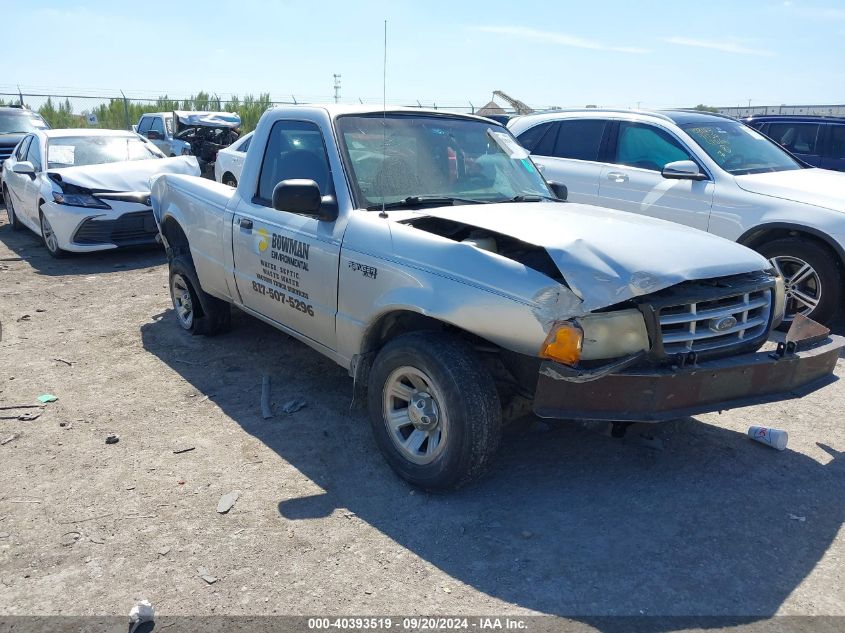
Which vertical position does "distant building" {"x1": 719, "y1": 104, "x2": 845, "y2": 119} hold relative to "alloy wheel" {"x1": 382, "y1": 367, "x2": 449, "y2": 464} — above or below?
above

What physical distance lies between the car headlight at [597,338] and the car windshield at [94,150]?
351 inches

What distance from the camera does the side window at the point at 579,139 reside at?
7.64 metres

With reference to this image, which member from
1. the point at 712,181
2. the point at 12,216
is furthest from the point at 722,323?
the point at 12,216

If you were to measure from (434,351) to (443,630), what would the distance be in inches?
49.5

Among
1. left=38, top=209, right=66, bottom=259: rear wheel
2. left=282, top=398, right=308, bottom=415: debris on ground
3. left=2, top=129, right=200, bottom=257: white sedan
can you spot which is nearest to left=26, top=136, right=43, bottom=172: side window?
left=2, top=129, right=200, bottom=257: white sedan

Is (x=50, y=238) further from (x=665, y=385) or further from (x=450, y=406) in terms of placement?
(x=665, y=385)

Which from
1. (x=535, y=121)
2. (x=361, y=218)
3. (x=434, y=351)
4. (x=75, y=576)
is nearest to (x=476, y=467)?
(x=434, y=351)

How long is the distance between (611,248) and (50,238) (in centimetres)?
862

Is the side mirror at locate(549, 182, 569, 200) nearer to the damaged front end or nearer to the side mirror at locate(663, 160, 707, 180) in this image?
the damaged front end

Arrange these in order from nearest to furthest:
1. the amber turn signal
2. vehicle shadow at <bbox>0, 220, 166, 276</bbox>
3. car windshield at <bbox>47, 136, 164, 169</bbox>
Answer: the amber turn signal
vehicle shadow at <bbox>0, 220, 166, 276</bbox>
car windshield at <bbox>47, 136, 164, 169</bbox>

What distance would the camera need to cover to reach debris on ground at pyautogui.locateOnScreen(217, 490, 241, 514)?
3.48 metres

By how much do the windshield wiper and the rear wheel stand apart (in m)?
6.82

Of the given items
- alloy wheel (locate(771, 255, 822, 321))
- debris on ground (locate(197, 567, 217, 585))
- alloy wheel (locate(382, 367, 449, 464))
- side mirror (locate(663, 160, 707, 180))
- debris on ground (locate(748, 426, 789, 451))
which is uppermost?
side mirror (locate(663, 160, 707, 180))

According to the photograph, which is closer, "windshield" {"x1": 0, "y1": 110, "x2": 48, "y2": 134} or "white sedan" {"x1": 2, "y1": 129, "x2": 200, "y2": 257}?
"white sedan" {"x1": 2, "y1": 129, "x2": 200, "y2": 257}
